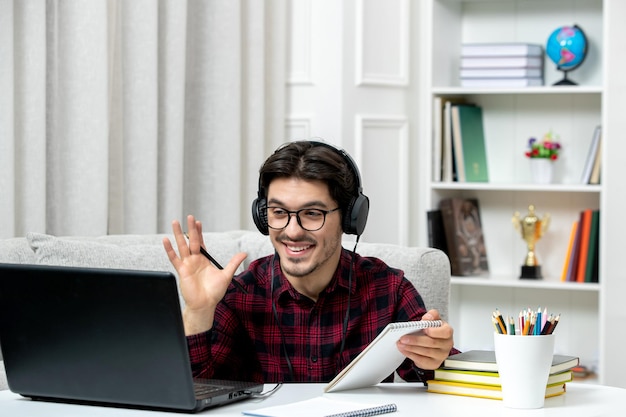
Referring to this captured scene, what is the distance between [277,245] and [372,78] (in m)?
1.91

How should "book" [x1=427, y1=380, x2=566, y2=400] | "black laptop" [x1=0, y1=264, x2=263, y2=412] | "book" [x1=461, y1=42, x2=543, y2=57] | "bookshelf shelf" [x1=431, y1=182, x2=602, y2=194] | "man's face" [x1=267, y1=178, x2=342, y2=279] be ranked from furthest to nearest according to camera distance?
"book" [x1=461, y1=42, x2=543, y2=57] → "bookshelf shelf" [x1=431, y1=182, x2=602, y2=194] → "man's face" [x1=267, y1=178, x2=342, y2=279] → "book" [x1=427, y1=380, x2=566, y2=400] → "black laptop" [x1=0, y1=264, x2=263, y2=412]

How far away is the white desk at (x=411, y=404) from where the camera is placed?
133 cm

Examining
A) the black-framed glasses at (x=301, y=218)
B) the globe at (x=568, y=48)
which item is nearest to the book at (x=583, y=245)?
the globe at (x=568, y=48)

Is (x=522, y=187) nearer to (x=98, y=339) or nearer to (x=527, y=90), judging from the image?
(x=527, y=90)

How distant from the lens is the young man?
5.65 feet

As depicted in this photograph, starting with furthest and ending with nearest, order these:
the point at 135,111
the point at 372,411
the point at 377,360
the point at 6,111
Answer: the point at 135,111
the point at 6,111
the point at 377,360
the point at 372,411

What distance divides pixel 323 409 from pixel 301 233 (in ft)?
1.46

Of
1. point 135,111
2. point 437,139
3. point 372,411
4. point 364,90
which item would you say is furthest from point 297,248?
point 437,139

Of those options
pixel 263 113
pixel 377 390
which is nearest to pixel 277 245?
pixel 377 390

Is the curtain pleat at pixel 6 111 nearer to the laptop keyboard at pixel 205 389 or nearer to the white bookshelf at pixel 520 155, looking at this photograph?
the laptop keyboard at pixel 205 389

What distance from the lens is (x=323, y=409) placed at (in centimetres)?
132

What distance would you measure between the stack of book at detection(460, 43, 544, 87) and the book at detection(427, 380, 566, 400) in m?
2.25

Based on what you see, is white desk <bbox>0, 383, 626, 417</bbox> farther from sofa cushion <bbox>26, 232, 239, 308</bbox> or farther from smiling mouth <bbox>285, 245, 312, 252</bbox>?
sofa cushion <bbox>26, 232, 239, 308</bbox>

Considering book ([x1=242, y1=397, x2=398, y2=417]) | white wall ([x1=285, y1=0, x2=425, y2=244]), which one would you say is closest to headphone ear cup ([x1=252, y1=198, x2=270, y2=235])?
book ([x1=242, y1=397, x2=398, y2=417])
